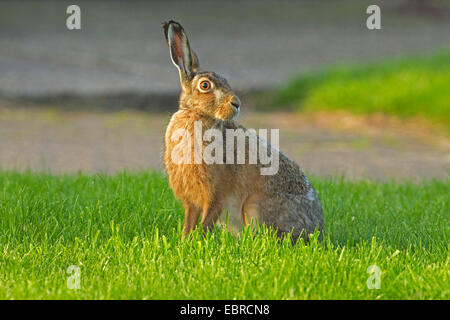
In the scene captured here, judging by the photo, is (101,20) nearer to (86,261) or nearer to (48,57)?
(48,57)

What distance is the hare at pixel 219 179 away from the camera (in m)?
4.35

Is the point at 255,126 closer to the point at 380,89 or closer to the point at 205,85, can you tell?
the point at 380,89

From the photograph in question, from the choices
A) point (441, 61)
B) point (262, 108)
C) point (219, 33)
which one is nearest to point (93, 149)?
point (262, 108)

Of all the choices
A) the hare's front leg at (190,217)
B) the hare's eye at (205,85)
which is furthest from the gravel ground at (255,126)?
the hare's eye at (205,85)

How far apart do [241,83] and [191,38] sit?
3.41 m

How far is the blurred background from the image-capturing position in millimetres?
9070

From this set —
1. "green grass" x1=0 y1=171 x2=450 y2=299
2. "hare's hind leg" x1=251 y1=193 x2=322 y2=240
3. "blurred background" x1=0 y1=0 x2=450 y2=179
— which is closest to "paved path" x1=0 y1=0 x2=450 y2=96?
"blurred background" x1=0 y1=0 x2=450 y2=179

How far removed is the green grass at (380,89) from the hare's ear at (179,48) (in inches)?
264

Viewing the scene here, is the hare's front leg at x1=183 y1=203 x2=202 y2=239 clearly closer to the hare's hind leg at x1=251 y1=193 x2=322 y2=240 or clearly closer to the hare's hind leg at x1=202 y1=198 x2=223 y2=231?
the hare's hind leg at x1=202 y1=198 x2=223 y2=231

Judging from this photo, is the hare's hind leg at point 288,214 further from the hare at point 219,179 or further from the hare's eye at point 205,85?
the hare's eye at point 205,85

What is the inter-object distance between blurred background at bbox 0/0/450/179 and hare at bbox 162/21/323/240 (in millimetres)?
2129

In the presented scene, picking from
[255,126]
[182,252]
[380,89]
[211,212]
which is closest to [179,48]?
[211,212]

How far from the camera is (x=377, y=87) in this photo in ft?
38.4

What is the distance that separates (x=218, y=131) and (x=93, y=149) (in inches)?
191
